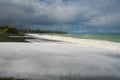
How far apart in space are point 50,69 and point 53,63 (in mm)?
655

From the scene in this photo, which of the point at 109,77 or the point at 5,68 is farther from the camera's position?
the point at 5,68

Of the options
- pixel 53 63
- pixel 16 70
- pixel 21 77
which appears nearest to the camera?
pixel 21 77

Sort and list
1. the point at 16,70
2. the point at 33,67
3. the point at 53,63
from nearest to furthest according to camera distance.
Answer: the point at 16,70
the point at 33,67
the point at 53,63

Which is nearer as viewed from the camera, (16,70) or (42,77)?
(42,77)

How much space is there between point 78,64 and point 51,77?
1.52 meters

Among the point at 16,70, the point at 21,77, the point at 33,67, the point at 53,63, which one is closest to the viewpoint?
the point at 21,77

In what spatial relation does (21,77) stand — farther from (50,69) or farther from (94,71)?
(94,71)

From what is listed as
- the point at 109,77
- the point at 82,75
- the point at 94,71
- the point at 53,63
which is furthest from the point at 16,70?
the point at 109,77

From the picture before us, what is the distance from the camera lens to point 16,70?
4484mm

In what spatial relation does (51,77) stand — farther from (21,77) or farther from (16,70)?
(16,70)

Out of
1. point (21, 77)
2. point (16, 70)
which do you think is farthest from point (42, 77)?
point (16, 70)

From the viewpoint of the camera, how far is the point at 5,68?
15.3 feet

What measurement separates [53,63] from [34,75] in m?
1.27

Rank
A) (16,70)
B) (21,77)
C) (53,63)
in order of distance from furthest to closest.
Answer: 1. (53,63)
2. (16,70)
3. (21,77)
